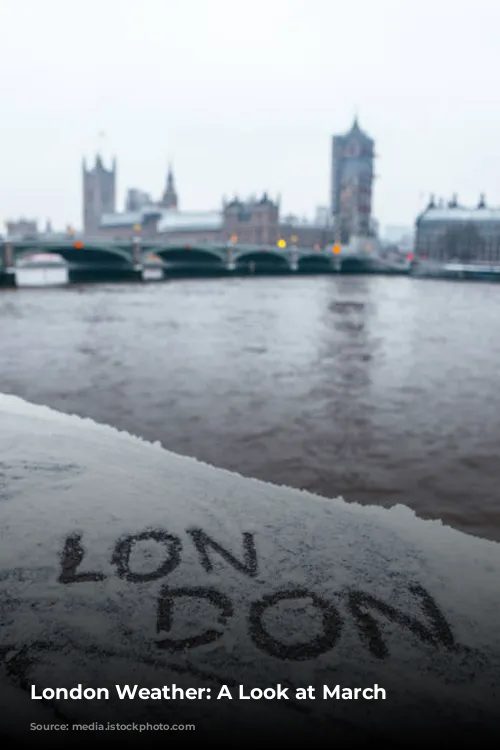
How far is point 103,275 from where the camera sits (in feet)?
213

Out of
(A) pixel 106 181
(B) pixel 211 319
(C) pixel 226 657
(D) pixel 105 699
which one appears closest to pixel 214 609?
(C) pixel 226 657

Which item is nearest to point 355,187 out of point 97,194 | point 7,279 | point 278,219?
point 278,219

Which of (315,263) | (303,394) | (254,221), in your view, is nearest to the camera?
(303,394)

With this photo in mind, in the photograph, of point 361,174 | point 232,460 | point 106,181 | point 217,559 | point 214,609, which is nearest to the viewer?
point 214,609

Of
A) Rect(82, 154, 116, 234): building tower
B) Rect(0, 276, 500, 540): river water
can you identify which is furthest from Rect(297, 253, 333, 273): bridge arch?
Rect(82, 154, 116, 234): building tower

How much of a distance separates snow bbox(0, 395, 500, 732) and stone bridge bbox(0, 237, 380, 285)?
158ft

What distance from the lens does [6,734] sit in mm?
3018

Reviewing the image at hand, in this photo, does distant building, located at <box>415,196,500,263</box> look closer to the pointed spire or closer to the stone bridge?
the stone bridge

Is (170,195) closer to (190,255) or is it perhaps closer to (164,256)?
(164,256)

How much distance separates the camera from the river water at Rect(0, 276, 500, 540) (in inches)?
275

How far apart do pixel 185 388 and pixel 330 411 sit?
2.84 metres

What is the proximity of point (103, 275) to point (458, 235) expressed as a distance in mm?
62147

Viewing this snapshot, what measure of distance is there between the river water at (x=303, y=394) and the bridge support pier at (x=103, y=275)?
36.4 metres

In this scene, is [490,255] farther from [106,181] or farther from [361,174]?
[106,181]
